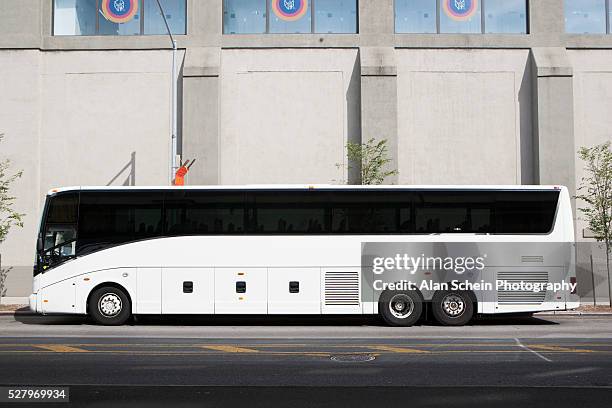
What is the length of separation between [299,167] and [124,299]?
10.5 meters

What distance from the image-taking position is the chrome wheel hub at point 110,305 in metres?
16.5

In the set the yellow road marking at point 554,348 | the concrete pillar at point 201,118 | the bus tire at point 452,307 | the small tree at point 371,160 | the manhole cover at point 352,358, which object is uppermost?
the concrete pillar at point 201,118

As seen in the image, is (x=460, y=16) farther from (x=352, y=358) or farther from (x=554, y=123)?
(x=352, y=358)

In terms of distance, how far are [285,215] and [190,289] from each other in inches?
119

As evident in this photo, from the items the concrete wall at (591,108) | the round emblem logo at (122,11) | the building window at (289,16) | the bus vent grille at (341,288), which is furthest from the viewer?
the round emblem logo at (122,11)

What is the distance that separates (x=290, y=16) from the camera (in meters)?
25.9

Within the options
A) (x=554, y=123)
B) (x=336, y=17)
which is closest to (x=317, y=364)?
(x=554, y=123)

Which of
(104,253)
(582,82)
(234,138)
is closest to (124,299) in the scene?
(104,253)

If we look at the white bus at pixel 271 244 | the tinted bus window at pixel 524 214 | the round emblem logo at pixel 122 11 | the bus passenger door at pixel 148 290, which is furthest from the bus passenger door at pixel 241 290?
the round emblem logo at pixel 122 11

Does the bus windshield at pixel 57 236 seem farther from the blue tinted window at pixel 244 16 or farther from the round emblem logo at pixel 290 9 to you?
the round emblem logo at pixel 290 9

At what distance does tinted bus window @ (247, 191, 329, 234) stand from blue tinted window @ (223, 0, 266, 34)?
1153 cm

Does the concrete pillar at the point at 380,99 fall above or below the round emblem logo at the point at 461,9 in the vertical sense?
below

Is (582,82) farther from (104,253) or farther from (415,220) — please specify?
(104,253)

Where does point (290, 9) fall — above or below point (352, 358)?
above
